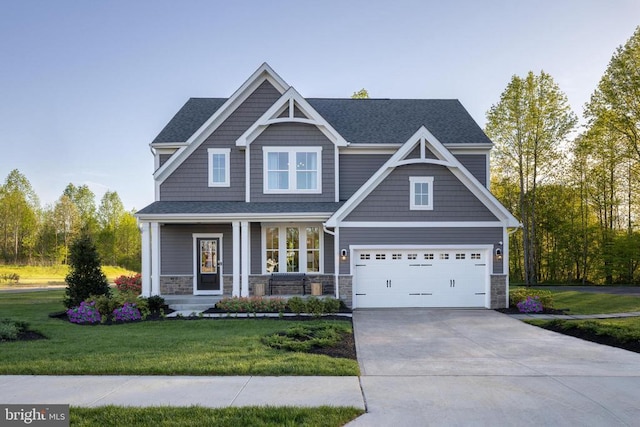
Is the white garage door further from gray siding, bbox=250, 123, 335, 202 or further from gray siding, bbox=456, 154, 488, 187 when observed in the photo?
gray siding, bbox=456, 154, 488, 187

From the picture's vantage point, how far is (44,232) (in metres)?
44.4

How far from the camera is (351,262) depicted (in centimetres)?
1349

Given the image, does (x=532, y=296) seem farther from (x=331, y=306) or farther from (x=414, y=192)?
(x=331, y=306)

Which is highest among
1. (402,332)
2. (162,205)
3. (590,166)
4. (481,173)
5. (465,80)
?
(465,80)

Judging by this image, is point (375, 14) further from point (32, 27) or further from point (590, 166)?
point (590, 166)

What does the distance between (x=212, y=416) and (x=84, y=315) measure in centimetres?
920

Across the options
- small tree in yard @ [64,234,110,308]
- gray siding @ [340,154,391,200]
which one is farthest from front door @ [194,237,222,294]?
gray siding @ [340,154,391,200]

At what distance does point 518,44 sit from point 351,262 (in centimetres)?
1207

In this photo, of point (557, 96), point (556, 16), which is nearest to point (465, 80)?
point (556, 16)

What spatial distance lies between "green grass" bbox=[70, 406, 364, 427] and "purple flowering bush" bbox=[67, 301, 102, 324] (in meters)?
7.77

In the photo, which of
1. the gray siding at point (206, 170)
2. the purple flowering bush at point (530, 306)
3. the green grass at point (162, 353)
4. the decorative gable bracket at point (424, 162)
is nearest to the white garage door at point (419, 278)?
the purple flowering bush at point (530, 306)

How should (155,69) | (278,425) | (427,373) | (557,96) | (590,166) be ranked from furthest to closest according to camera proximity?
1. (590,166)
2. (557,96)
3. (155,69)
4. (427,373)
5. (278,425)

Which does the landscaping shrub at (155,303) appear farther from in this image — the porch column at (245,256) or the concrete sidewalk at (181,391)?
the concrete sidewalk at (181,391)

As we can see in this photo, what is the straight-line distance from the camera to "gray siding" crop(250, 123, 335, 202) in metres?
15.3
